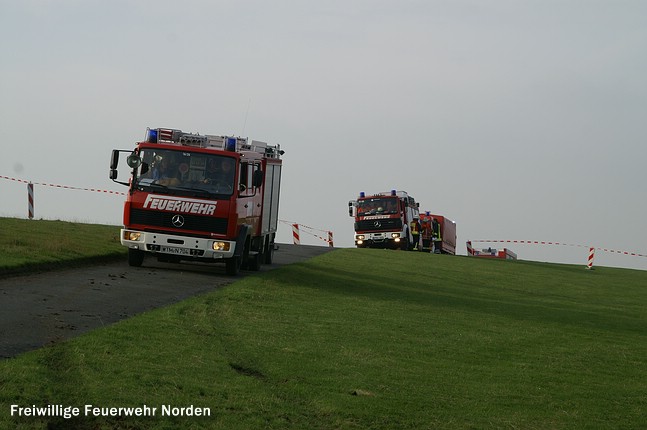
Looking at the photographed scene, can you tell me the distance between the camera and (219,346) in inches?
500

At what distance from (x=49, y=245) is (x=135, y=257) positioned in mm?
2029

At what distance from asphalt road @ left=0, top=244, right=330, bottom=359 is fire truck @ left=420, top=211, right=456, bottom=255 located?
117 ft

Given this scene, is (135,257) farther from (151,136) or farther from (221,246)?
(151,136)

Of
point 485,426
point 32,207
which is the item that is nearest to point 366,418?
point 485,426

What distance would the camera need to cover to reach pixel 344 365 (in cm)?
1223

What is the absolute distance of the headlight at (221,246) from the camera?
75.1ft

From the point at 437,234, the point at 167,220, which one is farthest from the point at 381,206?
the point at 167,220

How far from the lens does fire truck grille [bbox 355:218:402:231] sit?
52156 millimetres

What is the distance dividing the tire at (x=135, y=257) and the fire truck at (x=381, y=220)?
95.3 ft

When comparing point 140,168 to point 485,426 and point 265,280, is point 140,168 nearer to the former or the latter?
point 265,280

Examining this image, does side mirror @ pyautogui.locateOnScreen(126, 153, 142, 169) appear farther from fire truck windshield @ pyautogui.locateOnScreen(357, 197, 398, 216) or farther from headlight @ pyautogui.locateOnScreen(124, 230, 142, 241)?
fire truck windshield @ pyautogui.locateOnScreen(357, 197, 398, 216)

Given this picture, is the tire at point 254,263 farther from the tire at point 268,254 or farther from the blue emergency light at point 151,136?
the blue emergency light at point 151,136

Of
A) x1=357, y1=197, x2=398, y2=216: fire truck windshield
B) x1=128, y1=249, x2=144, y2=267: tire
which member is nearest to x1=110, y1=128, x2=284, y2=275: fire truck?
x1=128, y1=249, x2=144, y2=267: tire

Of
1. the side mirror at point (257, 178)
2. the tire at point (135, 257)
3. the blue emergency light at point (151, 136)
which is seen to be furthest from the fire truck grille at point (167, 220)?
the blue emergency light at point (151, 136)
